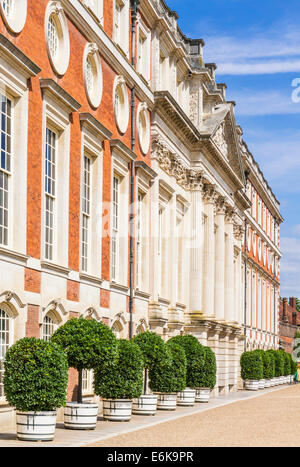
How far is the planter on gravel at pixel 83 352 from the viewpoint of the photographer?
2228 cm

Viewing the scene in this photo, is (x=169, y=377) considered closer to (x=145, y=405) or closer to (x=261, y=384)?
(x=145, y=405)

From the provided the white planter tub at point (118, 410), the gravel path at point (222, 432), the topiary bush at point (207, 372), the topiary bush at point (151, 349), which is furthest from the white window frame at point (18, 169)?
the topiary bush at point (207, 372)

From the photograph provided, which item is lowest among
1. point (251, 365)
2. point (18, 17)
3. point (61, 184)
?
point (251, 365)

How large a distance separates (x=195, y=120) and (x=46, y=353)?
29.0 m

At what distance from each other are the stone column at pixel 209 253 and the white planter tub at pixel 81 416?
26.4 metres

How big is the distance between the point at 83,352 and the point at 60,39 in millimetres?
9926

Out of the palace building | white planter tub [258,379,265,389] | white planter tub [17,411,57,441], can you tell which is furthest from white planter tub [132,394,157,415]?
white planter tub [258,379,265,389]

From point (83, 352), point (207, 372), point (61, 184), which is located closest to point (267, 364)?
point (207, 372)

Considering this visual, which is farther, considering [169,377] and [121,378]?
[169,377]

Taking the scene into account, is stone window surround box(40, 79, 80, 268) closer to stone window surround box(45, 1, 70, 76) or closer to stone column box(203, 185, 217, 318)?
stone window surround box(45, 1, 70, 76)

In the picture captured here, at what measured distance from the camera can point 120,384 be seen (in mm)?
25609

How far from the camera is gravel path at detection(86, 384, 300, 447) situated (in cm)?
1912

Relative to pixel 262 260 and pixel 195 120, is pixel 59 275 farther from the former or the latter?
pixel 262 260
